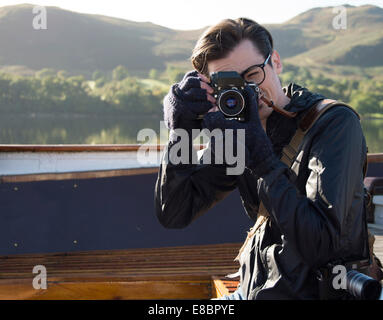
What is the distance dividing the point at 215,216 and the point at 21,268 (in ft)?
5.30

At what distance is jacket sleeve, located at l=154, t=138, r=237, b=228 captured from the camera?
1702 mm

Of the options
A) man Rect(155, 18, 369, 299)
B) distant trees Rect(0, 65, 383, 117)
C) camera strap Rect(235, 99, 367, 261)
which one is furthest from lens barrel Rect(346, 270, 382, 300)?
distant trees Rect(0, 65, 383, 117)

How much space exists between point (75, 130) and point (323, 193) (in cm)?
733

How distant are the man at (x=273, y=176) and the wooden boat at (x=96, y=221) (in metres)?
1.57

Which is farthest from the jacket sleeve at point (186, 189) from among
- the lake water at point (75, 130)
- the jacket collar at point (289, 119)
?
the lake water at point (75, 130)

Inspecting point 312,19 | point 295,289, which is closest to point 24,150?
point 295,289

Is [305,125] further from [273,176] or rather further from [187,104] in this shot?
[187,104]

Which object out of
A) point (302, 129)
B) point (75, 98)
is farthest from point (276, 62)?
point (75, 98)

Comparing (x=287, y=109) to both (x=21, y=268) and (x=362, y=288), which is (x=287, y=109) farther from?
(x=21, y=268)

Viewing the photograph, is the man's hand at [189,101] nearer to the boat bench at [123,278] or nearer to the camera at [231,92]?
the camera at [231,92]

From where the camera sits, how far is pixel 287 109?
1572 millimetres

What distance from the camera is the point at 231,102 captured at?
4.65ft

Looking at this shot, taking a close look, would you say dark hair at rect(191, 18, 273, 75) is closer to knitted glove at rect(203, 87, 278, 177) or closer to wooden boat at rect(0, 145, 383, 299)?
knitted glove at rect(203, 87, 278, 177)

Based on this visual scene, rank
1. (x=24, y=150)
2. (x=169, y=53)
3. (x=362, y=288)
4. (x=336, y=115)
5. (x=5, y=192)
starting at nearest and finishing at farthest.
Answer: (x=362, y=288)
(x=336, y=115)
(x=5, y=192)
(x=24, y=150)
(x=169, y=53)
